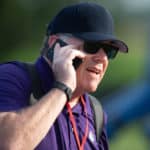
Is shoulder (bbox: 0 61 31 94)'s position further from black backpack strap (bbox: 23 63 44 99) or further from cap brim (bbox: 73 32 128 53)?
cap brim (bbox: 73 32 128 53)

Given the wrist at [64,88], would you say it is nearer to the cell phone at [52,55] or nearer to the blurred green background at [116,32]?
the cell phone at [52,55]

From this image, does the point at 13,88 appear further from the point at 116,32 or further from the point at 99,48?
the point at 116,32

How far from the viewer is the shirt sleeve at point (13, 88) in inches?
90.0

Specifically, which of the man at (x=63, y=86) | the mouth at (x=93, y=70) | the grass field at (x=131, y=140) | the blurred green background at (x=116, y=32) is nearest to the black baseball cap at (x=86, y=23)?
the man at (x=63, y=86)

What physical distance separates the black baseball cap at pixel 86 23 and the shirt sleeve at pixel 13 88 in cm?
32

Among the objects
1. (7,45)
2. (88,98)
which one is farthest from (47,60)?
(7,45)

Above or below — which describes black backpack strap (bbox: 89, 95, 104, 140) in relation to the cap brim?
below

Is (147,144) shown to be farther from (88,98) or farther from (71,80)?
(71,80)

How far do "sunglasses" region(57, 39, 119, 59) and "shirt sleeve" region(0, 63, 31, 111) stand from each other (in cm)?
27

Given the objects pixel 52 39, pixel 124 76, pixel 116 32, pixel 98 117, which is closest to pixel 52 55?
pixel 52 39

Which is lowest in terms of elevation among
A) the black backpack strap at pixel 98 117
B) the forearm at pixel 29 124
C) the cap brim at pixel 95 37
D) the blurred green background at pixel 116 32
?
the blurred green background at pixel 116 32

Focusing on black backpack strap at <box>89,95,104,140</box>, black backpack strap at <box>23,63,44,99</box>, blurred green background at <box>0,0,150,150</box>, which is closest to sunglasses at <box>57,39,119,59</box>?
black backpack strap at <box>23,63,44,99</box>

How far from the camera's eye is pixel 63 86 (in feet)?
7.71

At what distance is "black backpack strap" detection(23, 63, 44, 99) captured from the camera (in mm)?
2402
